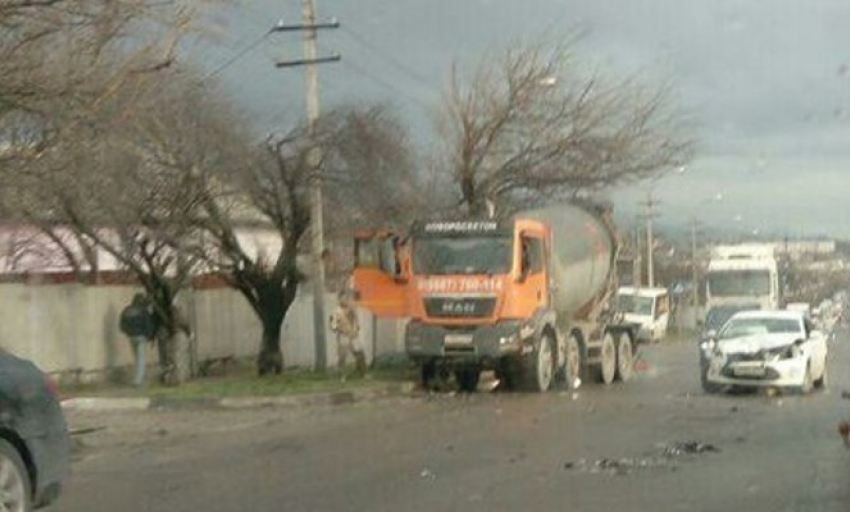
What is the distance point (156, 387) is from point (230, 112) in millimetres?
5551

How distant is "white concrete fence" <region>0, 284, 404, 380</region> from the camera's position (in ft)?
87.2

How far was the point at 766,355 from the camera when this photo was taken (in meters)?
25.2

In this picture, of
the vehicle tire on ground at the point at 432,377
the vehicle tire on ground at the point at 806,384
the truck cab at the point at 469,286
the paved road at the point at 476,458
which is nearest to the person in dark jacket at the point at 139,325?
the truck cab at the point at 469,286

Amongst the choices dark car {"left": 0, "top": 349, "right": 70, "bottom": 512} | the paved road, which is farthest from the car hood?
dark car {"left": 0, "top": 349, "right": 70, "bottom": 512}

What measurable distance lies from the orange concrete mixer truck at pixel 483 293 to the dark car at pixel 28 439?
55.4 feet

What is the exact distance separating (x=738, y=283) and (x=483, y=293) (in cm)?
1916

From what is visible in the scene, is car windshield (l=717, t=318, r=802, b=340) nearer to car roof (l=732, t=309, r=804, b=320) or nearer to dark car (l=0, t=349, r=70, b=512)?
car roof (l=732, t=309, r=804, b=320)

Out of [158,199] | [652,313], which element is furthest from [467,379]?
[652,313]

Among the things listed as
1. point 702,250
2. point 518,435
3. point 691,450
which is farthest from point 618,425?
point 702,250

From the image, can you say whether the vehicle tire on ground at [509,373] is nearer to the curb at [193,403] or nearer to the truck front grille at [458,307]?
the truck front grille at [458,307]

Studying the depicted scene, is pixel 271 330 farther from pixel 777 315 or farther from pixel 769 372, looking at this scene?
pixel 769 372

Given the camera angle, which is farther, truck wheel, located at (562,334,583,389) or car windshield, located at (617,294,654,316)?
car windshield, located at (617,294,654,316)

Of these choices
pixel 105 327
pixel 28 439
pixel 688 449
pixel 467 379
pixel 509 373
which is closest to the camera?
pixel 28 439

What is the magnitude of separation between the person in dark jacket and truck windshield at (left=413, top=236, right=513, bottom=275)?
485cm
